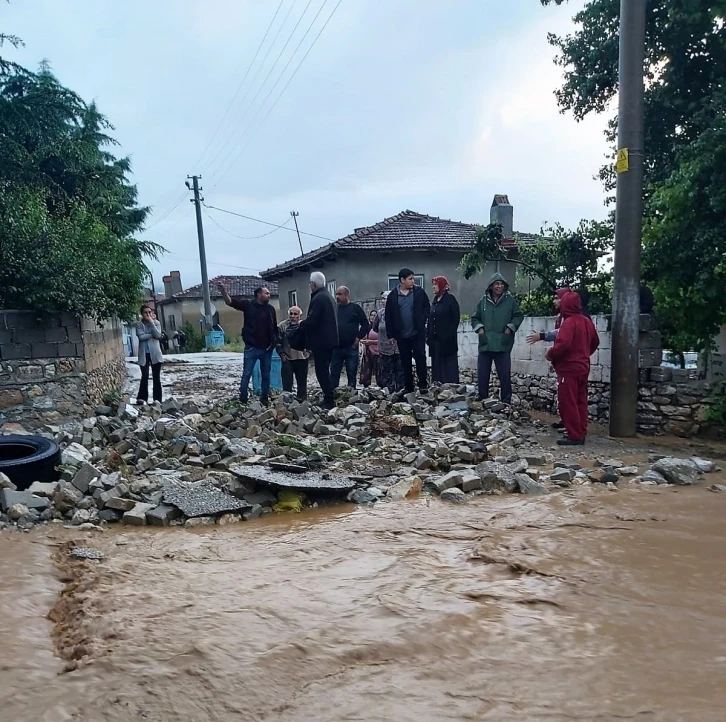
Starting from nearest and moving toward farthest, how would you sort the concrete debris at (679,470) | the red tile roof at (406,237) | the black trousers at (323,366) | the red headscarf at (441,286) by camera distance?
the concrete debris at (679,470)
the black trousers at (323,366)
the red headscarf at (441,286)
the red tile roof at (406,237)

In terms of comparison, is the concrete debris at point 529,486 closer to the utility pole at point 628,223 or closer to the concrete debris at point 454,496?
the concrete debris at point 454,496

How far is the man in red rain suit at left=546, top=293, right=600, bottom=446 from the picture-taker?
6.88 meters

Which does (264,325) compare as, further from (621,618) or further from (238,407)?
(621,618)

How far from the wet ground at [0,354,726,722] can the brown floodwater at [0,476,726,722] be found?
0.03 feet

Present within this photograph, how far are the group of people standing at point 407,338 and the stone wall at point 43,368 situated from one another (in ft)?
5.15

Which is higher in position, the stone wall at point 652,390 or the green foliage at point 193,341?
the green foliage at point 193,341

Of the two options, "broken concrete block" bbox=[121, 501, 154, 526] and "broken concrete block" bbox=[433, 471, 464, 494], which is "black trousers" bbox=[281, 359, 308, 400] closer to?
"broken concrete block" bbox=[433, 471, 464, 494]

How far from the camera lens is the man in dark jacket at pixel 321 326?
8.13 metres

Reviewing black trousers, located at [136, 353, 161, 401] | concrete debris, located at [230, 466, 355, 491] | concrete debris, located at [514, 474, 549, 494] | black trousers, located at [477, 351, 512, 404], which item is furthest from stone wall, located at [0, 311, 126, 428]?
concrete debris, located at [514, 474, 549, 494]

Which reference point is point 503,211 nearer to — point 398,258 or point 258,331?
point 398,258

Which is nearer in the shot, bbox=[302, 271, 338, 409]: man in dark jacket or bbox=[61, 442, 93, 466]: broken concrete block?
bbox=[61, 442, 93, 466]: broken concrete block

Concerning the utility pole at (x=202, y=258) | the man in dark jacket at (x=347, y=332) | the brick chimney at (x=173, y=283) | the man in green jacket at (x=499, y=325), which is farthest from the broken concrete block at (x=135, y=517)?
the brick chimney at (x=173, y=283)

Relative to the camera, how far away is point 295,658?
266cm

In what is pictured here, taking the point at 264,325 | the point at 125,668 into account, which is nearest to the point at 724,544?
the point at 125,668
